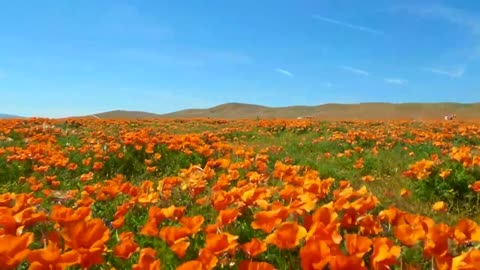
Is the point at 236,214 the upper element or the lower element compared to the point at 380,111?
lower

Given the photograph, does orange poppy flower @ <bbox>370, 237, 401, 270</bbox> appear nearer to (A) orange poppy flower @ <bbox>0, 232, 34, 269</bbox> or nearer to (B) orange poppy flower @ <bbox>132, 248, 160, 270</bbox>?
(B) orange poppy flower @ <bbox>132, 248, 160, 270</bbox>

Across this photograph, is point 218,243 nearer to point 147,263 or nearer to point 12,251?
point 147,263

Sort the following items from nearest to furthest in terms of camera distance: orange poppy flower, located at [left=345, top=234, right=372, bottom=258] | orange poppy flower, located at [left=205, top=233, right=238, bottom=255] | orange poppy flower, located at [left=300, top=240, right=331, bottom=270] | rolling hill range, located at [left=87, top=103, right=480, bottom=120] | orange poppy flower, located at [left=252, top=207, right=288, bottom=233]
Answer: orange poppy flower, located at [left=300, top=240, right=331, bottom=270] → orange poppy flower, located at [left=345, top=234, right=372, bottom=258] → orange poppy flower, located at [left=205, top=233, right=238, bottom=255] → orange poppy flower, located at [left=252, top=207, right=288, bottom=233] → rolling hill range, located at [left=87, top=103, right=480, bottom=120]

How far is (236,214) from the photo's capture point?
257 centimetres

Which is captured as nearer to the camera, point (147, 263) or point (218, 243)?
point (147, 263)

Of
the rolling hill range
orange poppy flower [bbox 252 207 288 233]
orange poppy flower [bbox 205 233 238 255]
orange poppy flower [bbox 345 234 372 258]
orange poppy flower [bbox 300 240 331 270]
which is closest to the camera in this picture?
orange poppy flower [bbox 300 240 331 270]

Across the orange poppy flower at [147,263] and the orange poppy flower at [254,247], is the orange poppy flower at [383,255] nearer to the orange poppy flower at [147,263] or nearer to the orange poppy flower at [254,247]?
the orange poppy flower at [254,247]

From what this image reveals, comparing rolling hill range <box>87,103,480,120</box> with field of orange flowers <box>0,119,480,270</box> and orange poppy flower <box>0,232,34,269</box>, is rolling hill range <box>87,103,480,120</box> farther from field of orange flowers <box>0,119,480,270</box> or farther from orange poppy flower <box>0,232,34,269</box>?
orange poppy flower <box>0,232,34,269</box>

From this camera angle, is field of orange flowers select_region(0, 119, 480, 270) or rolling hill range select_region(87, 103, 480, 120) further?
rolling hill range select_region(87, 103, 480, 120)

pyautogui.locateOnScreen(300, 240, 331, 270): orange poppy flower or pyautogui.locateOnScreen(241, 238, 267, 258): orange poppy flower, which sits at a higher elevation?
pyautogui.locateOnScreen(300, 240, 331, 270): orange poppy flower

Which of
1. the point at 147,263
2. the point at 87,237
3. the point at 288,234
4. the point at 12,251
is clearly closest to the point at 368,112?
the point at 288,234

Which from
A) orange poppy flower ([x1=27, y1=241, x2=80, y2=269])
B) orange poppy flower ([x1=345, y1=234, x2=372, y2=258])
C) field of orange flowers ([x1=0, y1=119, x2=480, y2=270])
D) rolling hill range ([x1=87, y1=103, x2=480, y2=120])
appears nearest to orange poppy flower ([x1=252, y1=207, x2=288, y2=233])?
field of orange flowers ([x1=0, y1=119, x2=480, y2=270])

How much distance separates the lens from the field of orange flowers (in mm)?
1894

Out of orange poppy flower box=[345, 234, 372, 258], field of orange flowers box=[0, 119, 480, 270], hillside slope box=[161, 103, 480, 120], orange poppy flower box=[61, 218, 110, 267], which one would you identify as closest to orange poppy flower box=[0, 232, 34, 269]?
field of orange flowers box=[0, 119, 480, 270]
